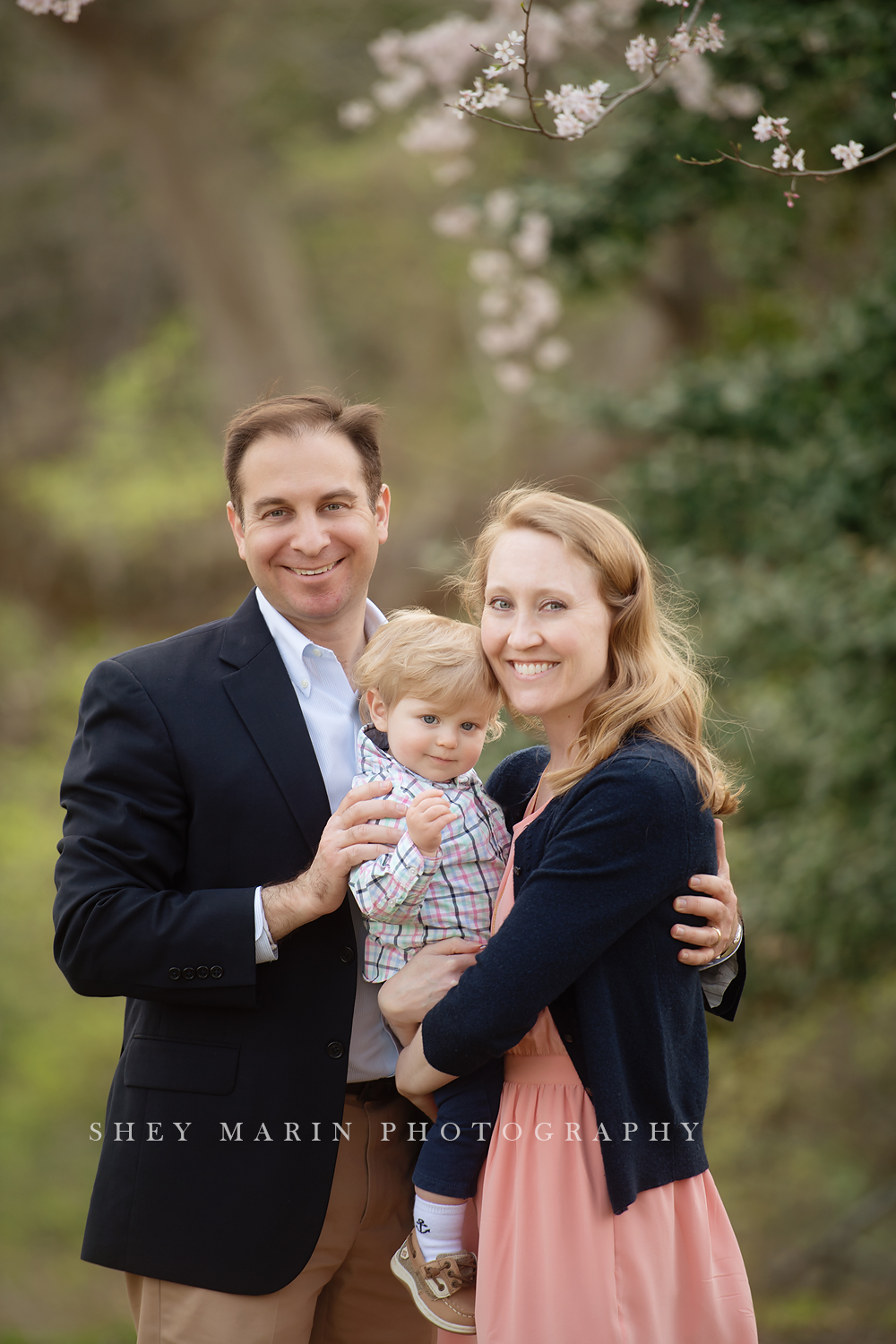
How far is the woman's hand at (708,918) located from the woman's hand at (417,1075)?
0.45m

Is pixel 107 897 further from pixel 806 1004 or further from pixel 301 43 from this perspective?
pixel 301 43

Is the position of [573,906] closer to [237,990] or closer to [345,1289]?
[237,990]

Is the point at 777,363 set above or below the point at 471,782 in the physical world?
above

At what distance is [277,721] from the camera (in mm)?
2252

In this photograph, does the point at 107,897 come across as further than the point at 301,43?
No

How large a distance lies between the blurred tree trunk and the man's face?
456 centimetres

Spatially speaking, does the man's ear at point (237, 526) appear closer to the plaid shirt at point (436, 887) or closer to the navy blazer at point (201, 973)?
the navy blazer at point (201, 973)

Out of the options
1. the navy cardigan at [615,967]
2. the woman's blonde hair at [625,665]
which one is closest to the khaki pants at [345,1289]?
the navy cardigan at [615,967]

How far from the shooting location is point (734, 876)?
482 cm

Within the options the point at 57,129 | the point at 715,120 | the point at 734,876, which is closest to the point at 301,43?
the point at 57,129

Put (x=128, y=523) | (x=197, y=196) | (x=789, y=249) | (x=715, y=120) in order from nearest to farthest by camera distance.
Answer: (x=715, y=120), (x=789, y=249), (x=197, y=196), (x=128, y=523)

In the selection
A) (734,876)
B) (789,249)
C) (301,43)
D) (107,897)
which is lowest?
(107,897)

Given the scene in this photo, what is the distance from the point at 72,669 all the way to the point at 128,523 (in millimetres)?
2094

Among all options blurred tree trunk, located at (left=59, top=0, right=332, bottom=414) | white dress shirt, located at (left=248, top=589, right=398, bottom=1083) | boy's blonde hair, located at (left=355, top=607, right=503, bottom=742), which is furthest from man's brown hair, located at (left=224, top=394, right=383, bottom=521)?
blurred tree trunk, located at (left=59, top=0, right=332, bottom=414)
